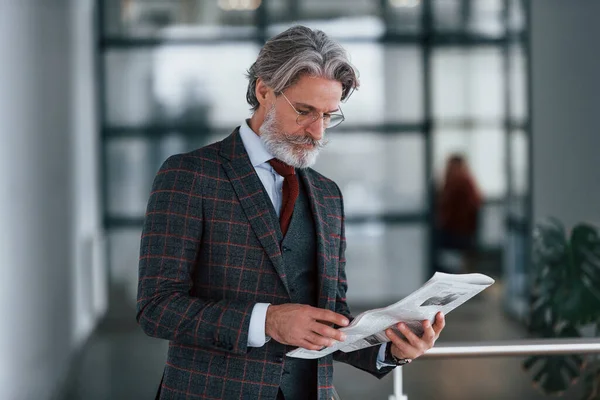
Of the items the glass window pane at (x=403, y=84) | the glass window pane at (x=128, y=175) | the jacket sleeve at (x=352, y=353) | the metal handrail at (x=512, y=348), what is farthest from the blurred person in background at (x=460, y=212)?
the jacket sleeve at (x=352, y=353)

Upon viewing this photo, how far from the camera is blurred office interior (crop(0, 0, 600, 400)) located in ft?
16.5

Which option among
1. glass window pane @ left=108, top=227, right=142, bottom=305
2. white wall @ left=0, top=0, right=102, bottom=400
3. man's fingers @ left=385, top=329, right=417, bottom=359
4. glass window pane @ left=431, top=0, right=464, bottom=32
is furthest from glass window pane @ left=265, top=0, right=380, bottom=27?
man's fingers @ left=385, top=329, right=417, bottom=359

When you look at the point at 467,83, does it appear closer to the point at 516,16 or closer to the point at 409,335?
the point at 516,16

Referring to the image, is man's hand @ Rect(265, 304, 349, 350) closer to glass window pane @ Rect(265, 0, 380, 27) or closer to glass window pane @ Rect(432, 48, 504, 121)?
glass window pane @ Rect(265, 0, 380, 27)

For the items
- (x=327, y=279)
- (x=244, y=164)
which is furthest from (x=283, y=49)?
(x=327, y=279)

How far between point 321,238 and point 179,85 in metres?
4.52

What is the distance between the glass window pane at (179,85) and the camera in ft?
19.8

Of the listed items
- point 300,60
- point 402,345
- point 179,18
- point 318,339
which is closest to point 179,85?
point 179,18

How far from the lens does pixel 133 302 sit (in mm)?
5941

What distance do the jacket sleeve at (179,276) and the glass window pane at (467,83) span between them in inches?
197

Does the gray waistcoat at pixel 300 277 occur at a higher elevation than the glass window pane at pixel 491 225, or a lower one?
higher

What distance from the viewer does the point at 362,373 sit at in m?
5.27

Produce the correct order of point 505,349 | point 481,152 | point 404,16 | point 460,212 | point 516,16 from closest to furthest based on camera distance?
point 505,349, point 516,16, point 404,16, point 481,152, point 460,212

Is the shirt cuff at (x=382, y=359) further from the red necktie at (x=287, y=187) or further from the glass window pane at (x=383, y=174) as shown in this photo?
the glass window pane at (x=383, y=174)
